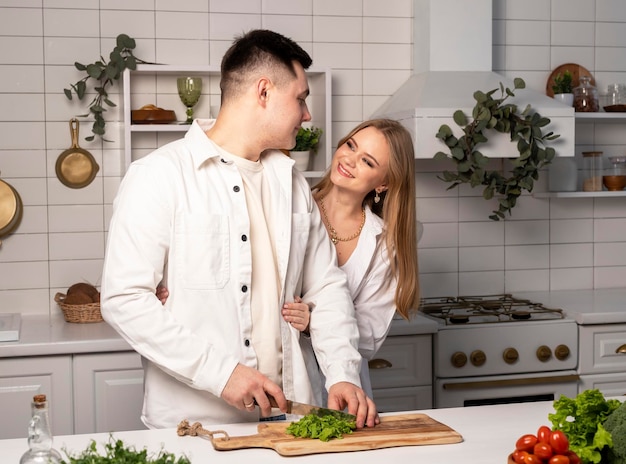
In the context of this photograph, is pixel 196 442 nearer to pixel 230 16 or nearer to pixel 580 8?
pixel 230 16

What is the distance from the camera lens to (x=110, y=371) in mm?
3199

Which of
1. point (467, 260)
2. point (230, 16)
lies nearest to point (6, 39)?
point (230, 16)

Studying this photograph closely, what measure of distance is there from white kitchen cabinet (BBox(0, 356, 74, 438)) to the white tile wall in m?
0.60

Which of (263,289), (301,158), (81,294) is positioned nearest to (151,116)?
(301,158)

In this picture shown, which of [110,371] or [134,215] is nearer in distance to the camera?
[134,215]

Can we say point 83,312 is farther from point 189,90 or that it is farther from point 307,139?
point 307,139

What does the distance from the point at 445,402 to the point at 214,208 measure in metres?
1.66

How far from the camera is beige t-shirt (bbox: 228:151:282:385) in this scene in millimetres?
2250

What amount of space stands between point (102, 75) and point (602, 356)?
2.43 meters

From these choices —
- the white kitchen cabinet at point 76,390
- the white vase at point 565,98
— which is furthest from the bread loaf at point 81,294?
the white vase at point 565,98

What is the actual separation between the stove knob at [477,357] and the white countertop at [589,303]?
461mm

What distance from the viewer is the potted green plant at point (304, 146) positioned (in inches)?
144

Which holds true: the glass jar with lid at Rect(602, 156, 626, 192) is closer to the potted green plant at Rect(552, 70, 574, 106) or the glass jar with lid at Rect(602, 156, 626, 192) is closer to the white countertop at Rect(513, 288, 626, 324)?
the potted green plant at Rect(552, 70, 574, 106)

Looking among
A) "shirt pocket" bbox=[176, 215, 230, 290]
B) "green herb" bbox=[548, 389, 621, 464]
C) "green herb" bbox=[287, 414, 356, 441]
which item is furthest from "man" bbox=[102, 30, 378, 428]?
"green herb" bbox=[548, 389, 621, 464]
